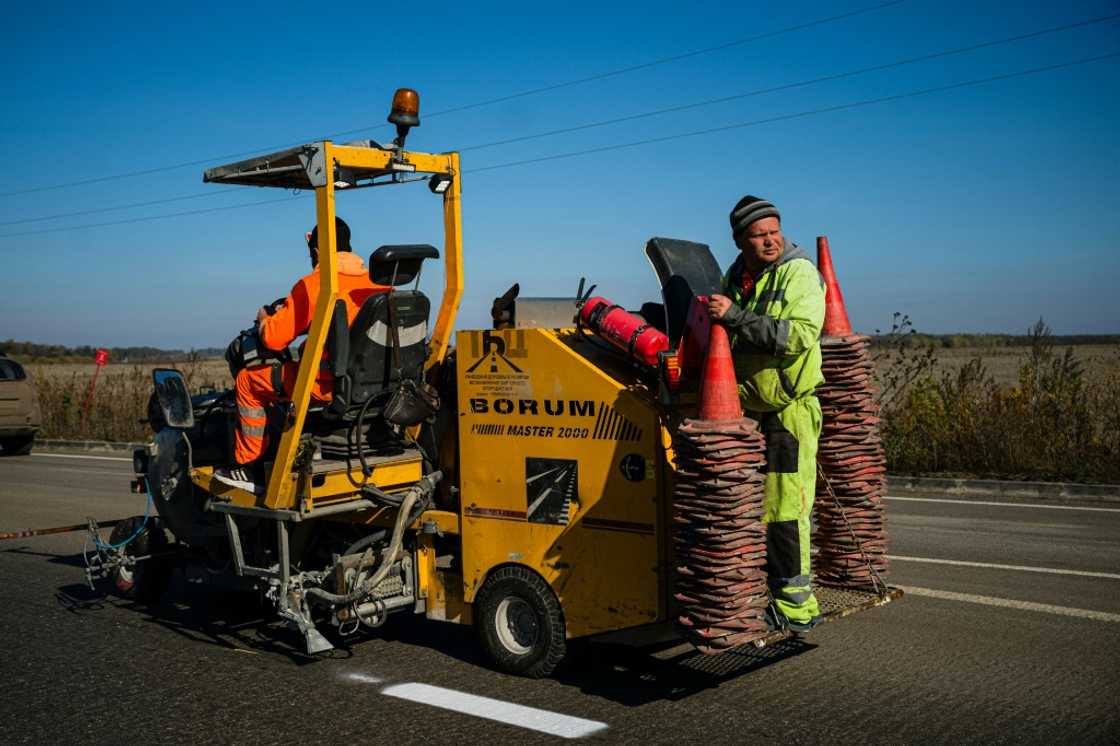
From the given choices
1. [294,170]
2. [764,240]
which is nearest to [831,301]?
[764,240]

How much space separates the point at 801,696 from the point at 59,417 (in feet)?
73.9

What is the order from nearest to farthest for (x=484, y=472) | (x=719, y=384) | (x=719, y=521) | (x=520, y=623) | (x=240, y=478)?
(x=719, y=521), (x=719, y=384), (x=520, y=623), (x=484, y=472), (x=240, y=478)

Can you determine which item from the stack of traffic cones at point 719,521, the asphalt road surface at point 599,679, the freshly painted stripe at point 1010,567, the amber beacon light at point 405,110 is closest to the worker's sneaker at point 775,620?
the stack of traffic cones at point 719,521

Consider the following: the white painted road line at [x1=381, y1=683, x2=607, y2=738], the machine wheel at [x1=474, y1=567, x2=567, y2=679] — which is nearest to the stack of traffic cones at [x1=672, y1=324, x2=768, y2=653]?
the white painted road line at [x1=381, y1=683, x2=607, y2=738]

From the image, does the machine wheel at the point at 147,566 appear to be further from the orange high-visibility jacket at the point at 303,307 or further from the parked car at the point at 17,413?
the parked car at the point at 17,413

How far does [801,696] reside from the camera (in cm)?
513

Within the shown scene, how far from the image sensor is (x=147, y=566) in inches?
294

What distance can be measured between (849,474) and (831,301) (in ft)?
3.10

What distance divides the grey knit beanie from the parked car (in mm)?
18327

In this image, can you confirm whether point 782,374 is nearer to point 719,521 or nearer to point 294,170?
point 719,521

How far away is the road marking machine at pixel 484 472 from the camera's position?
5.01m

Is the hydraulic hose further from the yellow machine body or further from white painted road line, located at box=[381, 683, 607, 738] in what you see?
white painted road line, located at box=[381, 683, 607, 738]

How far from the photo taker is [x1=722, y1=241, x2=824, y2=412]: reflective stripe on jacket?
4.89 metres

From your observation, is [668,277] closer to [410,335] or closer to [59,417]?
[410,335]
